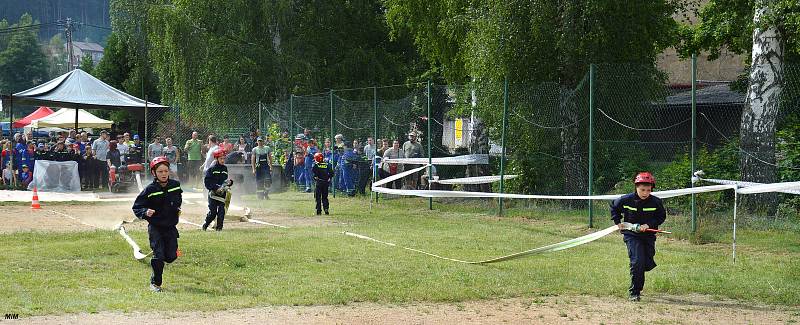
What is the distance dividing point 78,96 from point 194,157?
5350 mm

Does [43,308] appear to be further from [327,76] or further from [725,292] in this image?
[327,76]

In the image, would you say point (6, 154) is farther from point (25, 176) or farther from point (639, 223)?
point (639, 223)

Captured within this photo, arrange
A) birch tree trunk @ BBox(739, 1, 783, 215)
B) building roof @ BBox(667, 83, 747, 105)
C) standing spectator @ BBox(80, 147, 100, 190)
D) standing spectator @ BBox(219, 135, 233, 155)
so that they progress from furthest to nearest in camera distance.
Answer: building roof @ BBox(667, 83, 747, 105) → standing spectator @ BBox(80, 147, 100, 190) → standing spectator @ BBox(219, 135, 233, 155) → birch tree trunk @ BBox(739, 1, 783, 215)

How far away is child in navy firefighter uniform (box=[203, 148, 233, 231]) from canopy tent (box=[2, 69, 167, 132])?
48.9 ft

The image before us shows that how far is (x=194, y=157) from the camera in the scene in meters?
32.8

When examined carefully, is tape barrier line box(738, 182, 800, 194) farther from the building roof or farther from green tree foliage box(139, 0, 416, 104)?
green tree foliage box(139, 0, 416, 104)

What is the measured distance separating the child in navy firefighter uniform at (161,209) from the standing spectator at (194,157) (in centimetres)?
Result: 2058

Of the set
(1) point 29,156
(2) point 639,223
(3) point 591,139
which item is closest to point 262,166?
(1) point 29,156

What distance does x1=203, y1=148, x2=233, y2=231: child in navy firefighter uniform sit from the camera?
1872 cm

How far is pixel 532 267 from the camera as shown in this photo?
13.7 meters

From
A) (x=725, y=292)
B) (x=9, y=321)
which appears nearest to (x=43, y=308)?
(x=9, y=321)

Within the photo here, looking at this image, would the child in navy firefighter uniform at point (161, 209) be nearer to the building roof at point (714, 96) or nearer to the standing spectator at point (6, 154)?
the building roof at point (714, 96)

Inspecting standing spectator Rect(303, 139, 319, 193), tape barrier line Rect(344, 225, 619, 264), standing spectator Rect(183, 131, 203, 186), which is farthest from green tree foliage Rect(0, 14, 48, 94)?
tape barrier line Rect(344, 225, 619, 264)

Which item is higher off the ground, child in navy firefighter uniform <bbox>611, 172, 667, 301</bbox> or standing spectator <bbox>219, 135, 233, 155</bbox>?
standing spectator <bbox>219, 135, 233, 155</bbox>
